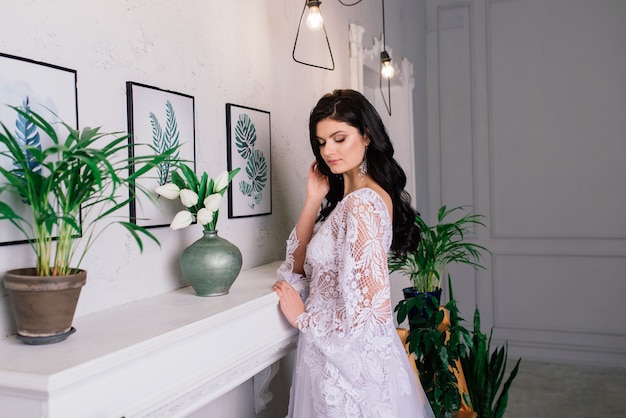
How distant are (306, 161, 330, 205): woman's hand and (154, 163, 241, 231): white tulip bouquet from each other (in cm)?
52

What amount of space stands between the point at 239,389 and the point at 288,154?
3.48 feet

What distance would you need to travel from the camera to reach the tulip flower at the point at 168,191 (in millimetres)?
1628

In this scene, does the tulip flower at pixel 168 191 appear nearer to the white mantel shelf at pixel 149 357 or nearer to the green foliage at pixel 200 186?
the green foliage at pixel 200 186

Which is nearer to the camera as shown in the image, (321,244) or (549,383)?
(321,244)

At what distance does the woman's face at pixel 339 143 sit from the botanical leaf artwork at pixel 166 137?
494mm

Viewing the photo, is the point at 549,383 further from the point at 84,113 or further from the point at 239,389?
the point at 84,113

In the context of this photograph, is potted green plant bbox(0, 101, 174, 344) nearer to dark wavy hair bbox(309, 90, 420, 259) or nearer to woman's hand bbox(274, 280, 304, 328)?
woman's hand bbox(274, 280, 304, 328)

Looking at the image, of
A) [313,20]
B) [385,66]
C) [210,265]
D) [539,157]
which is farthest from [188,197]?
[539,157]

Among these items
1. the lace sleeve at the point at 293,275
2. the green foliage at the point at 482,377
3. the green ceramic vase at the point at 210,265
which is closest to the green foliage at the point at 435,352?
the green foliage at the point at 482,377

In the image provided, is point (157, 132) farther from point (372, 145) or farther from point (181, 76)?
point (372, 145)

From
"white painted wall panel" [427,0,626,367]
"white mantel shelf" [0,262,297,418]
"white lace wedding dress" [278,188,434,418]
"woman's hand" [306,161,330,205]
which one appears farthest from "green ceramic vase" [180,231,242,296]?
"white painted wall panel" [427,0,626,367]

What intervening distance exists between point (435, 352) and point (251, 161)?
1.16 metres

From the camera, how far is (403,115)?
4.47 meters

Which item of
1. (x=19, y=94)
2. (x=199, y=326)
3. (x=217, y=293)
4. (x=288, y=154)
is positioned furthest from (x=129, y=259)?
(x=288, y=154)
